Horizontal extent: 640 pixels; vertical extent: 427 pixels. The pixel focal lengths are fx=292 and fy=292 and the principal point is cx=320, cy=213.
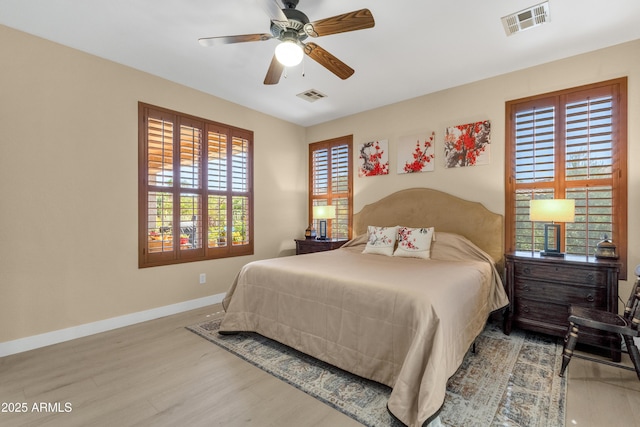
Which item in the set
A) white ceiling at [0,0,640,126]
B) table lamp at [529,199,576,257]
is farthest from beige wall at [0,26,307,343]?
table lamp at [529,199,576,257]

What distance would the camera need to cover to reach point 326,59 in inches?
94.0

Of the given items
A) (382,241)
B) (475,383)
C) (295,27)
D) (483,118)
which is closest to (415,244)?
(382,241)

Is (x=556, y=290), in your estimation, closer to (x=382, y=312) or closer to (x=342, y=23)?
(x=382, y=312)

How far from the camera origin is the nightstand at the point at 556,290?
2408 mm

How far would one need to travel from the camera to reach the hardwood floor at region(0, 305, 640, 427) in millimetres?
1712

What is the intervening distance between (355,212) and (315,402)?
10.0 ft

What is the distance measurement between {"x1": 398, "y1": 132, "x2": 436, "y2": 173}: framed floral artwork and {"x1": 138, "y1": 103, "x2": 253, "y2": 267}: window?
7.33 ft

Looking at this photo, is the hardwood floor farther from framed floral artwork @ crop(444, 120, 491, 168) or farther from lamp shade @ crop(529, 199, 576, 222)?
framed floral artwork @ crop(444, 120, 491, 168)

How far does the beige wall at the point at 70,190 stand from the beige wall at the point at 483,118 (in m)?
2.69

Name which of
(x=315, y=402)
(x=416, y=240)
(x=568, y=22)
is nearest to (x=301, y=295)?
(x=315, y=402)

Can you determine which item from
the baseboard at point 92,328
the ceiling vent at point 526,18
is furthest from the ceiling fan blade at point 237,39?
the baseboard at point 92,328

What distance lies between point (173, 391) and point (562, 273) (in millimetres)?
3281

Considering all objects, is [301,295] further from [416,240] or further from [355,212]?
[355,212]

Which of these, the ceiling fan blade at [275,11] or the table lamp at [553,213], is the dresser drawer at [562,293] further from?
the ceiling fan blade at [275,11]
